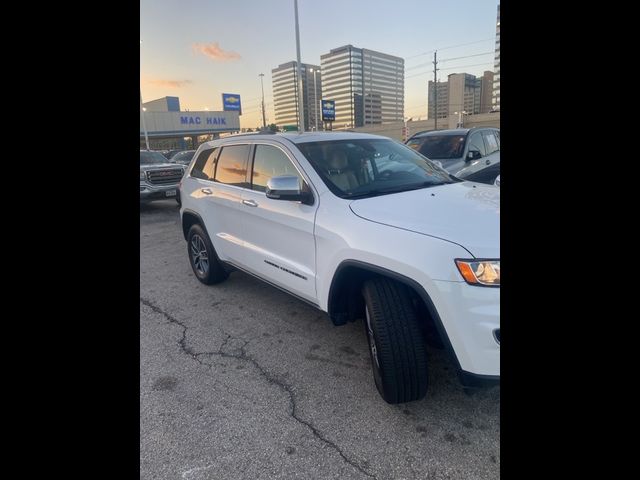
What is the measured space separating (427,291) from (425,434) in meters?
0.85

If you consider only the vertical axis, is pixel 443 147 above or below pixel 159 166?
above

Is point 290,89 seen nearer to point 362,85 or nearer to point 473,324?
point 362,85

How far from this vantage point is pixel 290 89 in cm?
4603

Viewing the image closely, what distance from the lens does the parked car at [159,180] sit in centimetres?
1081

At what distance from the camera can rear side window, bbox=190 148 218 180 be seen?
4.57 m

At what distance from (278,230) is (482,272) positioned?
1.76m

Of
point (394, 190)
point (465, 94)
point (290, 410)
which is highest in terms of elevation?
point (465, 94)

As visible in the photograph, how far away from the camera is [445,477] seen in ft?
6.51

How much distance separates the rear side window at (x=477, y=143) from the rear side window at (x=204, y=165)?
5307mm

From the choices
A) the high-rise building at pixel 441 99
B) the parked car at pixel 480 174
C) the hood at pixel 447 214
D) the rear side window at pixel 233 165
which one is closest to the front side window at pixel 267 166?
the rear side window at pixel 233 165

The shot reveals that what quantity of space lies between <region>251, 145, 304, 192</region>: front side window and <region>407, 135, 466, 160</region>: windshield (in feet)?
16.5

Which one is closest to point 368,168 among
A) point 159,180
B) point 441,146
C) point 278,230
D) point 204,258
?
point 278,230

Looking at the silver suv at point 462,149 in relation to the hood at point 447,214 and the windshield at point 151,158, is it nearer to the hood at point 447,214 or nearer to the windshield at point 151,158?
the hood at point 447,214
